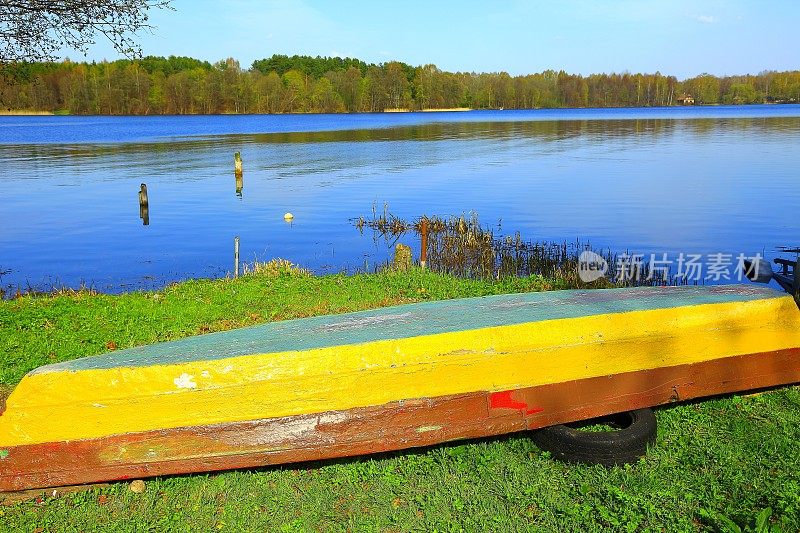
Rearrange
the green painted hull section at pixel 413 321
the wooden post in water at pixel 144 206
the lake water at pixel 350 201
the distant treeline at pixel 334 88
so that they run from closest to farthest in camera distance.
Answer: the green painted hull section at pixel 413 321 → the lake water at pixel 350 201 → the wooden post in water at pixel 144 206 → the distant treeline at pixel 334 88

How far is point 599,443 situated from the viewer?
15.0 feet

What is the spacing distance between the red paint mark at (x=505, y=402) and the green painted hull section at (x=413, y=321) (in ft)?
1.57

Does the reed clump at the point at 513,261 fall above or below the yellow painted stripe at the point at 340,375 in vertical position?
below

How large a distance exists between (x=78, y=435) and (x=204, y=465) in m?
0.80

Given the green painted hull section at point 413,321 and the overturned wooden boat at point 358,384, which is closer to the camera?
the overturned wooden boat at point 358,384

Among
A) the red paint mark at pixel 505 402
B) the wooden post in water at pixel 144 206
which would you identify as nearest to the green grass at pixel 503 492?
the red paint mark at pixel 505 402

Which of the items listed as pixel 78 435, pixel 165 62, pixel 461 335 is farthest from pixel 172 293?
pixel 165 62

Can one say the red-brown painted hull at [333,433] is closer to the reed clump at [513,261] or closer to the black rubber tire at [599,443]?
the black rubber tire at [599,443]

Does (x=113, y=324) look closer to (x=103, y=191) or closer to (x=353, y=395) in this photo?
(x=353, y=395)

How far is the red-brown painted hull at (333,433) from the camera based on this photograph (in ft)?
13.7

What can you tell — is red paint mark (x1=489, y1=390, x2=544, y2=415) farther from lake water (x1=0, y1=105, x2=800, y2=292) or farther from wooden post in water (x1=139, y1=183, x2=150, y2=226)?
wooden post in water (x1=139, y1=183, x2=150, y2=226)

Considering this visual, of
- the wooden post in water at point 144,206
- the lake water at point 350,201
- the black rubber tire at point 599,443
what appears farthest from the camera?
the wooden post in water at point 144,206

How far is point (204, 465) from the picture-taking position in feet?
14.1

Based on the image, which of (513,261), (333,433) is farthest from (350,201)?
(333,433)
